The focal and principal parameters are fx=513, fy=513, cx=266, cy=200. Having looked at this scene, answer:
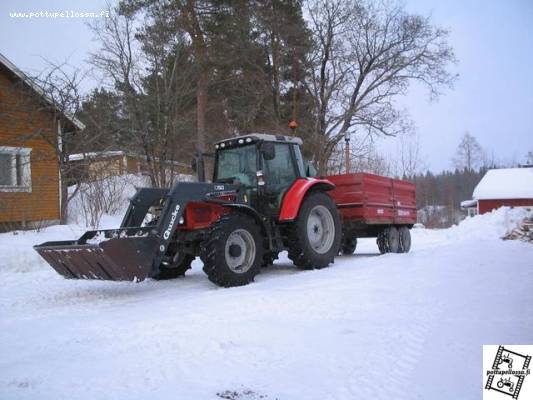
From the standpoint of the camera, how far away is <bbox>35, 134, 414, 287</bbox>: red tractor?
19.3 feet

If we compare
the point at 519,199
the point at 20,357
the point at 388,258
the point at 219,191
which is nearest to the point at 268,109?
the point at 388,258

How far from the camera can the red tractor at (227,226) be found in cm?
588

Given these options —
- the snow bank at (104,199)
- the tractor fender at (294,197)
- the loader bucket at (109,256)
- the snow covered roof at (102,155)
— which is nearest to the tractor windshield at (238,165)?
the tractor fender at (294,197)

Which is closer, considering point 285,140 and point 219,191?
point 219,191

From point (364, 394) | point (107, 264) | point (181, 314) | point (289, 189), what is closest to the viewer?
point (364, 394)

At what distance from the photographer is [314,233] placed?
8578 millimetres

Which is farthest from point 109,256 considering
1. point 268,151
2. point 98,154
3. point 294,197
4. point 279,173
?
point 98,154

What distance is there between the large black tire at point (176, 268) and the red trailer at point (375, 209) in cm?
334

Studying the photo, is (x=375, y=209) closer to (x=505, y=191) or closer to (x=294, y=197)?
(x=294, y=197)

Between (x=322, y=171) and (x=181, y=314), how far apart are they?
17.1 meters

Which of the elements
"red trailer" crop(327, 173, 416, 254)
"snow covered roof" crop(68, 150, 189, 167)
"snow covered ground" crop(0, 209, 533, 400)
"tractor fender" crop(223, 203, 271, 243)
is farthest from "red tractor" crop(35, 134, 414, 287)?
"snow covered roof" crop(68, 150, 189, 167)

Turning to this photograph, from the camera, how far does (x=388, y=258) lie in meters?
9.31

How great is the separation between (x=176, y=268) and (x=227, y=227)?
164cm

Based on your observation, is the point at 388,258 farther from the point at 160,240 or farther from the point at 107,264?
the point at 107,264
